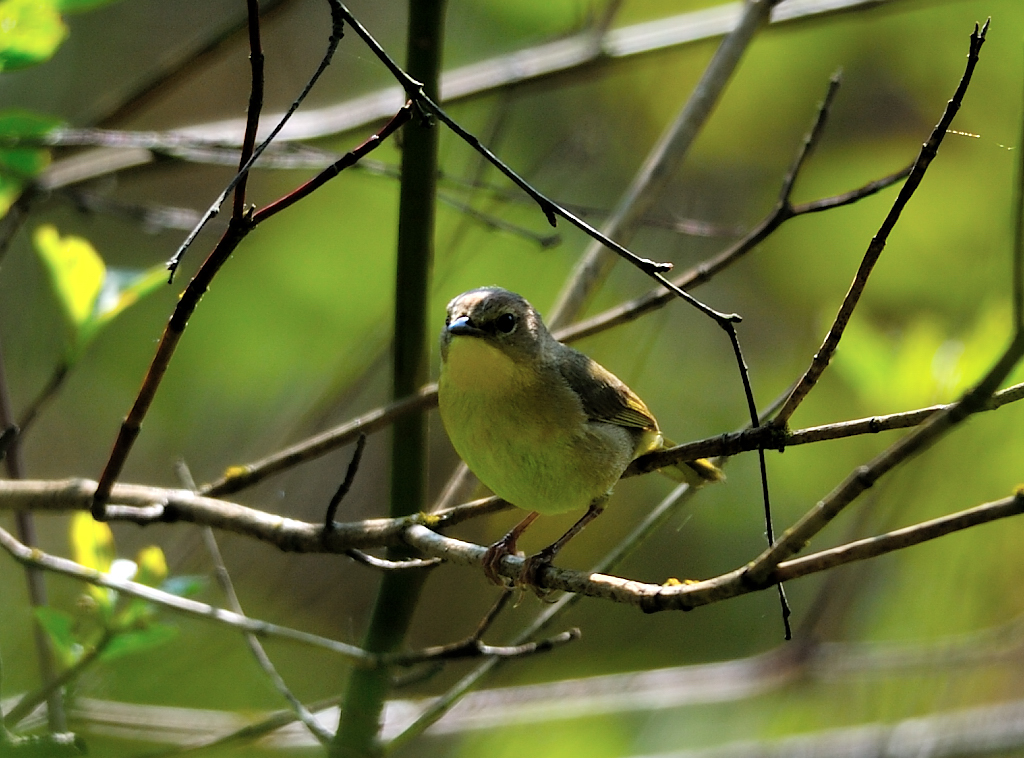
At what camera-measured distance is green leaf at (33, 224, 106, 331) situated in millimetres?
2857

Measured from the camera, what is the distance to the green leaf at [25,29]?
2395mm

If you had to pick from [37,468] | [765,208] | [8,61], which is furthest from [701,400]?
[8,61]

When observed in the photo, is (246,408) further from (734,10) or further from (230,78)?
(734,10)

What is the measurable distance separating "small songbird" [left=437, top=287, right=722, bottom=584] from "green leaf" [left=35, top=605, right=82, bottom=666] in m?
1.10

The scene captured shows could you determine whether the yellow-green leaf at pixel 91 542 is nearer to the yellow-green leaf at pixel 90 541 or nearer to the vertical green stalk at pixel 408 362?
the yellow-green leaf at pixel 90 541

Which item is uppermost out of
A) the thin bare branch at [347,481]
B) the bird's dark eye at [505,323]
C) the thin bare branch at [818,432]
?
the bird's dark eye at [505,323]

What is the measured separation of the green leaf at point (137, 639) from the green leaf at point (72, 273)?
0.91 meters

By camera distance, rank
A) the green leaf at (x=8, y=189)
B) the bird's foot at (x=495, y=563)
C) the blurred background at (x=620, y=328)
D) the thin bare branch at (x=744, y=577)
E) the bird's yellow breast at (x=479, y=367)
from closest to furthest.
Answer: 1. the thin bare branch at (x=744, y=577)
2. the bird's foot at (x=495, y=563)
3. the green leaf at (x=8, y=189)
4. the bird's yellow breast at (x=479, y=367)
5. the blurred background at (x=620, y=328)

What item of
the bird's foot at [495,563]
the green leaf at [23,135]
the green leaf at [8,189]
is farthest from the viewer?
the green leaf at [8,189]

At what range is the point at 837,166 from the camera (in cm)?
621

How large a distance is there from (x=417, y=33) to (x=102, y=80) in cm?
480

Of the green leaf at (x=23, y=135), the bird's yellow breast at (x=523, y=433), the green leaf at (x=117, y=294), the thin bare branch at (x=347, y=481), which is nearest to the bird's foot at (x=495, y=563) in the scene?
the bird's yellow breast at (x=523, y=433)

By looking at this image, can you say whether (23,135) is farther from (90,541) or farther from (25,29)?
(90,541)

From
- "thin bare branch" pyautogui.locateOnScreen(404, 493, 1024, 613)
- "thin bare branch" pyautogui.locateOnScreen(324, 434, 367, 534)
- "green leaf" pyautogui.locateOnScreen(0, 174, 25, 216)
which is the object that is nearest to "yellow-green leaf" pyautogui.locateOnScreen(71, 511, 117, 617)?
"thin bare branch" pyautogui.locateOnScreen(324, 434, 367, 534)
